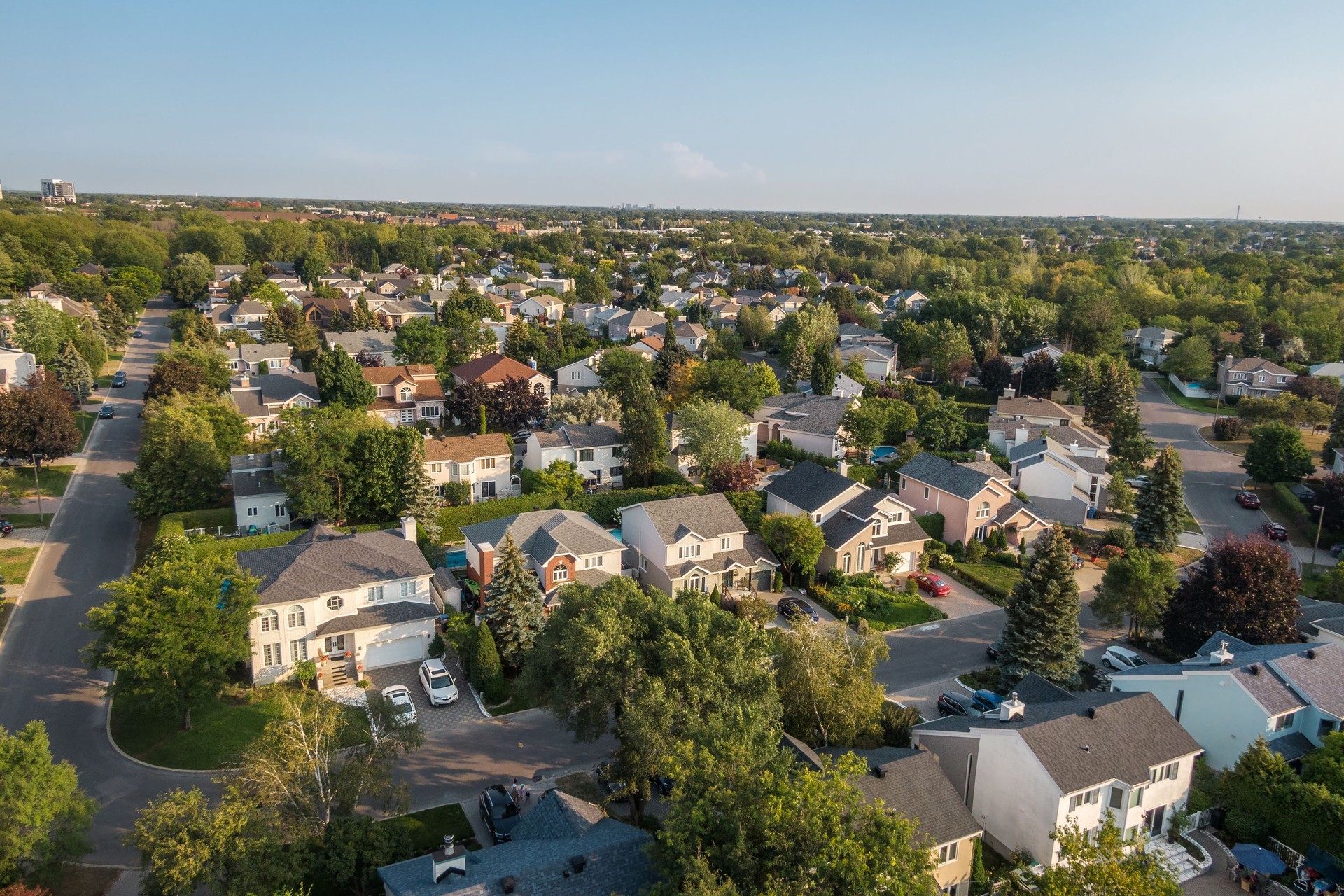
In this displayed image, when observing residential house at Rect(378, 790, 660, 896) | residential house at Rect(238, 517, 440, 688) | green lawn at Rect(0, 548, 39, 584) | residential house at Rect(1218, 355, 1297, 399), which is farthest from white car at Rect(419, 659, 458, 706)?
residential house at Rect(1218, 355, 1297, 399)

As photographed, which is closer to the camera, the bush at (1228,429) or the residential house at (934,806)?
the residential house at (934,806)

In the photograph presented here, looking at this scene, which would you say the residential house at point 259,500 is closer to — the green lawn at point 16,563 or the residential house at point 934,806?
the green lawn at point 16,563

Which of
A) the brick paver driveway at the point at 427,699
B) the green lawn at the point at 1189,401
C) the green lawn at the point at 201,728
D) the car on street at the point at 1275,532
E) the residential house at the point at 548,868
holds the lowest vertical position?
Result: the brick paver driveway at the point at 427,699

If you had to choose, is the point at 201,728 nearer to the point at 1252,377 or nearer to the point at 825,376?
the point at 825,376

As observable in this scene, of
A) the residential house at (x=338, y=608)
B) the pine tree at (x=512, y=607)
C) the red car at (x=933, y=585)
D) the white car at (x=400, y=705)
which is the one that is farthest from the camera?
the red car at (x=933, y=585)

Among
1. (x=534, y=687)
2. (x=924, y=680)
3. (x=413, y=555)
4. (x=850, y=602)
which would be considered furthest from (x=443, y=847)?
(x=850, y=602)

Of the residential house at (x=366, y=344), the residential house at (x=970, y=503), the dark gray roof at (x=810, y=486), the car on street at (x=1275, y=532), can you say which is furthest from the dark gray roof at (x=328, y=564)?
the car on street at (x=1275, y=532)

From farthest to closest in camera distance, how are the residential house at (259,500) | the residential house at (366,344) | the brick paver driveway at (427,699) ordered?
1. the residential house at (366,344)
2. the residential house at (259,500)
3. the brick paver driveway at (427,699)

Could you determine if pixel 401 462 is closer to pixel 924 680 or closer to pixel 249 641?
pixel 249 641
